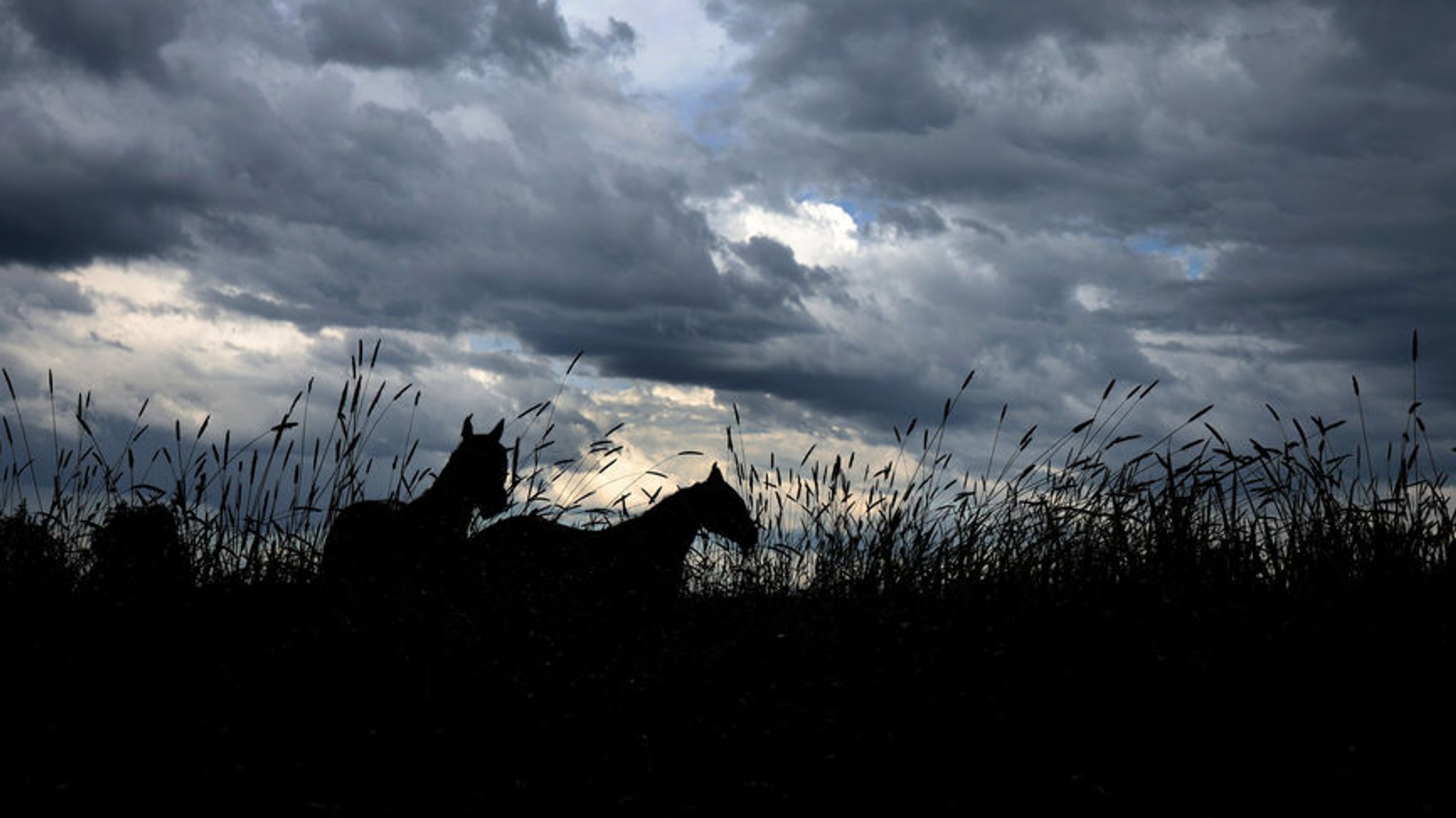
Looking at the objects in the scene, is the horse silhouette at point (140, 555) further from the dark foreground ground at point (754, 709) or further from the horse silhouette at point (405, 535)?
the horse silhouette at point (405, 535)

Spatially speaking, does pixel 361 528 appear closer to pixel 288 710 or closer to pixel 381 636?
pixel 381 636

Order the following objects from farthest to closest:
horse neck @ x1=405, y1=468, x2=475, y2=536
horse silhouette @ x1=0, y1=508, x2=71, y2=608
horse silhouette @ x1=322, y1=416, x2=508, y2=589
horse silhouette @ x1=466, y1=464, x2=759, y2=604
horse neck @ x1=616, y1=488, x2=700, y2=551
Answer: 1. horse neck @ x1=616, y1=488, x2=700, y2=551
2. horse neck @ x1=405, y1=468, x2=475, y2=536
3. horse silhouette @ x1=466, y1=464, x2=759, y2=604
4. horse silhouette @ x1=322, y1=416, x2=508, y2=589
5. horse silhouette @ x1=0, y1=508, x2=71, y2=608

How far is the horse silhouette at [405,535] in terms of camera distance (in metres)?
5.22

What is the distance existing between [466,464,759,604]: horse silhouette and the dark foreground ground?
81 centimetres

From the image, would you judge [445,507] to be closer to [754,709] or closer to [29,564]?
[29,564]

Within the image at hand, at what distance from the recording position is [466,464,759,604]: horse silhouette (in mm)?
5777

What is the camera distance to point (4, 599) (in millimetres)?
4922

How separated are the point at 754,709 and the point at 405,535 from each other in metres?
2.82

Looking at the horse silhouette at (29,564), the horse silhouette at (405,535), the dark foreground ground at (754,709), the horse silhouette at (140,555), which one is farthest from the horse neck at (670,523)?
the horse silhouette at (29,564)

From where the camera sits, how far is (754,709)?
3.61 meters

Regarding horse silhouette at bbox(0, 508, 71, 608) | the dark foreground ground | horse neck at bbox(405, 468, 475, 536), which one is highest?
horse neck at bbox(405, 468, 475, 536)

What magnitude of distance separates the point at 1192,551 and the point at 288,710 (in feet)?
13.9

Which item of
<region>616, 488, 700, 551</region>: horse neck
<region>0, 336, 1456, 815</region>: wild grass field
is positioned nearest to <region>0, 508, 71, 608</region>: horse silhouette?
<region>0, 336, 1456, 815</region>: wild grass field

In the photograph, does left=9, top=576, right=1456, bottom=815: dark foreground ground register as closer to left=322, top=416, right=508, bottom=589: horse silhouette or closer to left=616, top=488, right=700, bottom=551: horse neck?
left=322, top=416, right=508, bottom=589: horse silhouette
